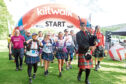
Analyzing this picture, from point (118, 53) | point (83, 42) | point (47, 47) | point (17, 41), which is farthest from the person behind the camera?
point (118, 53)

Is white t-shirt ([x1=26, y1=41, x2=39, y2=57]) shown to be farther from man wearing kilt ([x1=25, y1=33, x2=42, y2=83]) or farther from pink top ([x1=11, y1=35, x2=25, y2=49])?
pink top ([x1=11, y1=35, x2=25, y2=49])

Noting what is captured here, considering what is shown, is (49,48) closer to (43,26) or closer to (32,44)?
(32,44)

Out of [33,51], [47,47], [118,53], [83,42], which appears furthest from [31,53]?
[118,53]

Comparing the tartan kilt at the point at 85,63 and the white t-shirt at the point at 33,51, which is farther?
the white t-shirt at the point at 33,51

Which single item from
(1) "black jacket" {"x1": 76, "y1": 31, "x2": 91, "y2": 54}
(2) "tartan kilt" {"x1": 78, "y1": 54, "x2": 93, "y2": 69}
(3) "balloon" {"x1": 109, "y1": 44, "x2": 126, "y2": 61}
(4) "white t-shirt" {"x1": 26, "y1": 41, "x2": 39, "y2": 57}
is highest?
(1) "black jacket" {"x1": 76, "y1": 31, "x2": 91, "y2": 54}

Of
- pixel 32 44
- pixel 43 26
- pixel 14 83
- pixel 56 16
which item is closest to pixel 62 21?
pixel 56 16

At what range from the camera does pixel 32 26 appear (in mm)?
9258

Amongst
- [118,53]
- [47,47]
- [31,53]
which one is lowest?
[118,53]

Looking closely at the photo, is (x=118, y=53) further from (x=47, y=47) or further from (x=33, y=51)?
(x=33, y=51)

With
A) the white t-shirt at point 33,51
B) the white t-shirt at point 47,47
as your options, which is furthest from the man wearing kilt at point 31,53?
the white t-shirt at point 47,47

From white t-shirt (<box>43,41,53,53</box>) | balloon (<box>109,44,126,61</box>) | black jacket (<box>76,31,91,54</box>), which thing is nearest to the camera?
black jacket (<box>76,31,91,54</box>)

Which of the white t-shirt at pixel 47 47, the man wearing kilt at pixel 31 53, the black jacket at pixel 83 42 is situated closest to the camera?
the black jacket at pixel 83 42

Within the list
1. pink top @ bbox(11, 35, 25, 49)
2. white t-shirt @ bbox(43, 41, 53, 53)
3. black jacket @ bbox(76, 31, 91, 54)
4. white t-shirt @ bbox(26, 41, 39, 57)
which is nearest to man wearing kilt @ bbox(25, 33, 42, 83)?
white t-shirt @ bbox(26, 41, 39, 57)

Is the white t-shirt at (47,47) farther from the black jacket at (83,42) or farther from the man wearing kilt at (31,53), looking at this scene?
the black jacket at (83,42)
